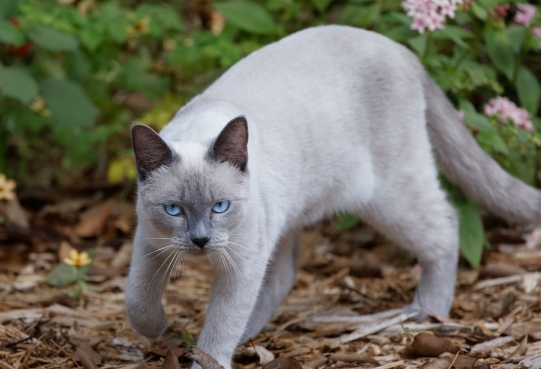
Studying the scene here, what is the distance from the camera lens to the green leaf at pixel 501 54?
4129 mm

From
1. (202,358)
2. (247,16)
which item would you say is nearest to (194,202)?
(202,358)

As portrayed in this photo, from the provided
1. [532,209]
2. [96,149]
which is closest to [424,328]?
[532,209]

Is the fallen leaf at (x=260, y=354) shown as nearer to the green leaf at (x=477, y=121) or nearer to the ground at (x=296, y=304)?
the ground at (x=296, y=304)

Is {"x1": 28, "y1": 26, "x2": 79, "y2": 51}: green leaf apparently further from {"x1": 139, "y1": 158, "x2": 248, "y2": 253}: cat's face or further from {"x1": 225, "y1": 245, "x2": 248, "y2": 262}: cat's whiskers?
{"x1": 225, "y1": 245, "x2": 248, "y2": 262}: cat's whiskers

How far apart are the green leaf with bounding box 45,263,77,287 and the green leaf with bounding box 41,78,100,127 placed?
0.89 metres

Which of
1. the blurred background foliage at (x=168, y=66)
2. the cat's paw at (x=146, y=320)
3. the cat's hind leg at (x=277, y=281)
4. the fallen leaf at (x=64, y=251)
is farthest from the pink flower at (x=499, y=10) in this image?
the fallen leaf at (x=64, y=251)

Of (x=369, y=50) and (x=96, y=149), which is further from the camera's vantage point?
(x=96, y=149)

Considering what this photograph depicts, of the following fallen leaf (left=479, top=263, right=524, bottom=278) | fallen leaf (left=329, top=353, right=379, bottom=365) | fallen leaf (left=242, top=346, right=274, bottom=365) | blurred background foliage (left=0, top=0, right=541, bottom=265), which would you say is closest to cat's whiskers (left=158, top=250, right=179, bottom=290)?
fallen leaf (left=242, top=346, right=274, bottom=365)

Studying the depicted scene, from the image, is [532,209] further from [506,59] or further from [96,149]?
[96,149]

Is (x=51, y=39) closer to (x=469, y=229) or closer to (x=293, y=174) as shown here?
(x=293, y=174)

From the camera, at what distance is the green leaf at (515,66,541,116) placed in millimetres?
4180

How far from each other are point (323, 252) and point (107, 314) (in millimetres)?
1626

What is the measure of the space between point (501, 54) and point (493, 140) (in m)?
0.66

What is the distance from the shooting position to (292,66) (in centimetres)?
334
